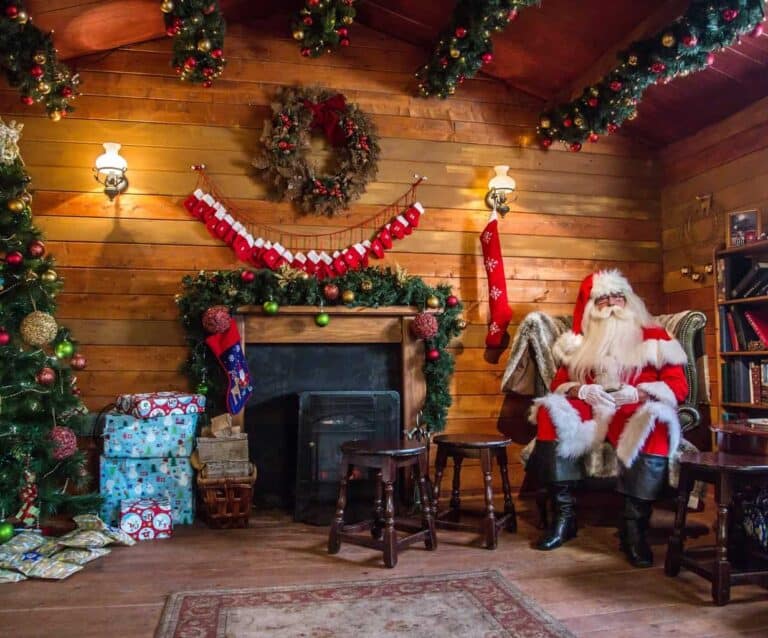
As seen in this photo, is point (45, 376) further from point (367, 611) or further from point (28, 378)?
point (367, 611)

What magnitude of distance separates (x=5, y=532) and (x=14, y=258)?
1247 millimetres

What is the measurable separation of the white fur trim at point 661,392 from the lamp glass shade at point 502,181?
1628 mm

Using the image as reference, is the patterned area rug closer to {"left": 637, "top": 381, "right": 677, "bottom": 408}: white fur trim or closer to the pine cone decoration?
{"left": 637, "top": 381, "right": 677, "bottom": 408}: white fur trim

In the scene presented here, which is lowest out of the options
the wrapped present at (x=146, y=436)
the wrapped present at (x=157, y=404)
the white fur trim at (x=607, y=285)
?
the wrapped present at (x=146, y=436)

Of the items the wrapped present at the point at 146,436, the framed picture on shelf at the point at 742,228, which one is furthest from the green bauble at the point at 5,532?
the framed picture on shelf at the point at 742,228

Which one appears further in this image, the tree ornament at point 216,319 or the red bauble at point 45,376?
the tree ornament at point 216,319

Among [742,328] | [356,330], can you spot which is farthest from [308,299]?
[742,328]

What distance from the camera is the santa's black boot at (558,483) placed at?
3062 millimetres

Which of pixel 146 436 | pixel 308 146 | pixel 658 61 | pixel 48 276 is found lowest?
pixel 146 436

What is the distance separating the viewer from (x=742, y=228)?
3.64 metres

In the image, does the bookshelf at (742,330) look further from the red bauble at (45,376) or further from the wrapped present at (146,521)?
the red bauble at (45,376)

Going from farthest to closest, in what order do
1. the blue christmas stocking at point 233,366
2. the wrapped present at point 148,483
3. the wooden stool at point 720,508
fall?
the blue christmas stocking at point 233,366, the wrapped present at point 148,483, the wooden stool at point 720,508

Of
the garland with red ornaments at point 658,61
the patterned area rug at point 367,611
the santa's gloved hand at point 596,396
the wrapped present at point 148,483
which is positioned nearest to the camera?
the patterned area rug at point 367,611

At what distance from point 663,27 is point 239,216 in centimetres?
251
